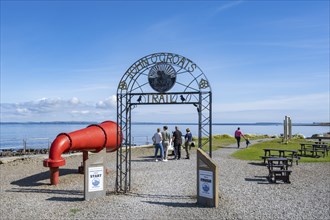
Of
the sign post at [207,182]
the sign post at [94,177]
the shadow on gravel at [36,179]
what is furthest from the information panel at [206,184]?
the shadow on gravel at [36,179]

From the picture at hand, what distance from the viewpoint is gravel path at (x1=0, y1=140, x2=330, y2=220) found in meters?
8.95

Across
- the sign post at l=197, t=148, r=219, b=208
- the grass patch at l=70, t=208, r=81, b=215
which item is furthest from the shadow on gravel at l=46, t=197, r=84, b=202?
the sign post at l=197, t=148, r=219, b=208

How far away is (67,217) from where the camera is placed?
8648mm

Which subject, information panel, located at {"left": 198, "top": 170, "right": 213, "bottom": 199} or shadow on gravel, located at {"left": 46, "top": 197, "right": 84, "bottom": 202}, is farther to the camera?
shadow on gravel, located at {"left": 46, "top": 197, "right": 84, "bottom": 202}

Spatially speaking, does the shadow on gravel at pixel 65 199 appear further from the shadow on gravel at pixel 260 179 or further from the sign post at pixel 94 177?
the shadow on gravel at pixel 260 179

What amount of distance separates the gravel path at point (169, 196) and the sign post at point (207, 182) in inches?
10.8

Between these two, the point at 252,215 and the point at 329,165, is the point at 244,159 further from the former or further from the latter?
the point at 252,215

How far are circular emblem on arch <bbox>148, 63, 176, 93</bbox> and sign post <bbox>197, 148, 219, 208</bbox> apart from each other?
2.30 metres

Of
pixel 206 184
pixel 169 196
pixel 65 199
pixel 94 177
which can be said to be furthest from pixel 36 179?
pixel 206 184

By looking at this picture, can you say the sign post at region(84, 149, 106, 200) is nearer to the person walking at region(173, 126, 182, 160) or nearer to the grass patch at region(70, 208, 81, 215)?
the grass patch at region(70, 208, 81, 215)

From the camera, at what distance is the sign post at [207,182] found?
9688 millimetres

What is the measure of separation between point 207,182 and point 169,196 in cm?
165

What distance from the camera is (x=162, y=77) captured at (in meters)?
11.2

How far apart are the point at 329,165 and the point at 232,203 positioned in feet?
32.1
